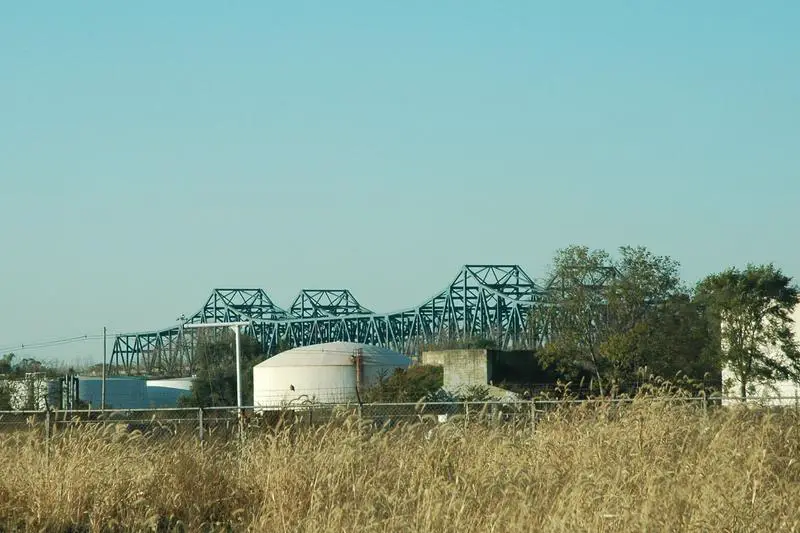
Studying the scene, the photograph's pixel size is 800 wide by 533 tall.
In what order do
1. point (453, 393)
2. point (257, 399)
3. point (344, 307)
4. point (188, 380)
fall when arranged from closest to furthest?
point (453, 393) → point (257, 399) → point (188, 380) → point (344, 307)

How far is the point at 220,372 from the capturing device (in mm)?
89625

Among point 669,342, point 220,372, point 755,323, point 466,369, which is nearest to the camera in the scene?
point 755,323

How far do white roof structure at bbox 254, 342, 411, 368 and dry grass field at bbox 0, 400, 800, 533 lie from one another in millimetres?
59551

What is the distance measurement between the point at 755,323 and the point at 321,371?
110ft

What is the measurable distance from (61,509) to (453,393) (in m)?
42.8

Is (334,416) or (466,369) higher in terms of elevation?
(466,369)

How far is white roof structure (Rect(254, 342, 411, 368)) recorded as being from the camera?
238 feet

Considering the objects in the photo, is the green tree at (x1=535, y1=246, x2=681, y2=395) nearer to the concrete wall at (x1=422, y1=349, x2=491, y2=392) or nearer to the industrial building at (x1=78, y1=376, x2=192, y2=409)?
the concrete wall at (x1=422, y1=349, x2=491, y2=392)

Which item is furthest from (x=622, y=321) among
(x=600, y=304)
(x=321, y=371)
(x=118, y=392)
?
(x=118, y=392)

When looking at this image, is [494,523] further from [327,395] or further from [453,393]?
[327,395]

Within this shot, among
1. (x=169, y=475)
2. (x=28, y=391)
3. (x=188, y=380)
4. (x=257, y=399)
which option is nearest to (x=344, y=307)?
(x=188, y=380)

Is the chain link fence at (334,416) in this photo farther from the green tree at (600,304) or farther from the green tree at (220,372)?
the green tree at (220,372)

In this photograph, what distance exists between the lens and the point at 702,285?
46.5m

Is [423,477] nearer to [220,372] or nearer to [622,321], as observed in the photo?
[622,321]
